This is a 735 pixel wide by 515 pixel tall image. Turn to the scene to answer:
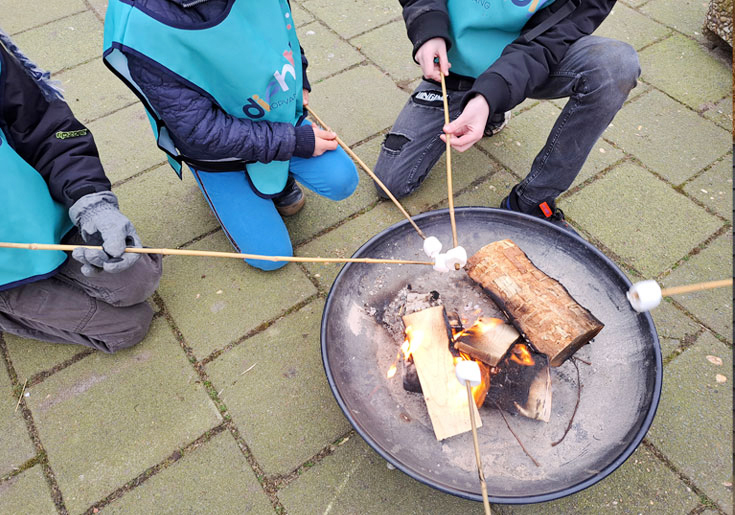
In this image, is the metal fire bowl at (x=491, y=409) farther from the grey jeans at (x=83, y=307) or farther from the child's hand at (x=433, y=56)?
the grey jeans at (x=83, y=307)

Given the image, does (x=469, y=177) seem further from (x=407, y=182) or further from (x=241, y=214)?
(x=241, y=214)

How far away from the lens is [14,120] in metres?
1.93

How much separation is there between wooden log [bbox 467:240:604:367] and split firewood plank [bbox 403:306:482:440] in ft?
0.76

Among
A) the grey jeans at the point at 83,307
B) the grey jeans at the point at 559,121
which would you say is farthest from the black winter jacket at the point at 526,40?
the grey jeans at the point at 83,307

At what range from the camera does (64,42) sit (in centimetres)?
369

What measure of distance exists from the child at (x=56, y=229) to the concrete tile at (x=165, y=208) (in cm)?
45

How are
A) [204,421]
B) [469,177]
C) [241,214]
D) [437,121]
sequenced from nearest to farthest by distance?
[204,421] < [241,214] < [437,121] < [469,177]

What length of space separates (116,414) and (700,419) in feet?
7.72

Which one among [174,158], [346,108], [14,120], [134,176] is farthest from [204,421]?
[346,108]

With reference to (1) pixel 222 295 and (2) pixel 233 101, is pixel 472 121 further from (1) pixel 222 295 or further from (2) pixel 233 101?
(1) pixel 222 295

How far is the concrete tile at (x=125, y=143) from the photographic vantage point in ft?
9.77

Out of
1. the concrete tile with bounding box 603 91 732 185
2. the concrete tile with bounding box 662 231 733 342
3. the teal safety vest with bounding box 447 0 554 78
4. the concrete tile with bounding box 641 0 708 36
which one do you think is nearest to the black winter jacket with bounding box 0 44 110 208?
the teal safety vest with bounding box 447 0 554 78

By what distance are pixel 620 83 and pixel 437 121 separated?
33.6 inches

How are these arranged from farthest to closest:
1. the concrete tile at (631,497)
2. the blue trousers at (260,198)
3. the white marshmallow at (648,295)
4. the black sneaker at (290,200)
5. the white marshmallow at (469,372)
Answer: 1. the black sneaker at (290,200)
2. the blue trousers at (260,198)
3. the concrete tile at (631,497)
4. the white marshmallow at (469,372)
5. the white marshmallow at (648,295)
